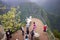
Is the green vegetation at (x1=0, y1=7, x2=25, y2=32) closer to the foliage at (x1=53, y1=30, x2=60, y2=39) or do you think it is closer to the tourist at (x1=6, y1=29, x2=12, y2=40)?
the tourist at (x1=6, y1=29, x2=12, y2=40)

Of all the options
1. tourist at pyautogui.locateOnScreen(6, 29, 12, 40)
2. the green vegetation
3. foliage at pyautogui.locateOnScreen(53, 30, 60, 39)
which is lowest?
foliage at pyautogui.locateOnScreen(53, 30, 60, 39)

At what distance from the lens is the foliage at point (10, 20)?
270 inches

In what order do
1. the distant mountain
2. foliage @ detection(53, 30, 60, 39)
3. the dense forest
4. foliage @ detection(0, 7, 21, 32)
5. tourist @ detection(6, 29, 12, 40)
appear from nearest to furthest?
tourist @ detection(6, 29, 12, 40) → foliage @ detection(0, 7, 21, 32) → the dense forest → the distant mountain → foliage @ detection(53, 30, 60, 39)

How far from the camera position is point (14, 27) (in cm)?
697

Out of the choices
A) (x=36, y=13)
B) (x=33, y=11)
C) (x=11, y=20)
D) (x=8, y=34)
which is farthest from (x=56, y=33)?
(x=8, y=34)

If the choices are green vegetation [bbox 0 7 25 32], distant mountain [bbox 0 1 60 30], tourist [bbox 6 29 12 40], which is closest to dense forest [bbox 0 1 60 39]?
distant mountain [bbox 0 1 60 30]

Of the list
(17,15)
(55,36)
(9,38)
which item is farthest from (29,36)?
(55,36)

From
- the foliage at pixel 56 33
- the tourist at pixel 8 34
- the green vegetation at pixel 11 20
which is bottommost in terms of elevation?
the foliage at pixel 56 33

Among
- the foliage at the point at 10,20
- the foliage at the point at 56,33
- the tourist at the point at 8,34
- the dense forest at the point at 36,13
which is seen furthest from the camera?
the foliage at the point at 56,33

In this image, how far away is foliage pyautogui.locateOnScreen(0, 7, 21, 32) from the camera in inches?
270

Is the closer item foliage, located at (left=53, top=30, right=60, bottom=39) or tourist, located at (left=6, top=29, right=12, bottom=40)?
tourist, located at (left=6, top=29, right=12, bottom=40)

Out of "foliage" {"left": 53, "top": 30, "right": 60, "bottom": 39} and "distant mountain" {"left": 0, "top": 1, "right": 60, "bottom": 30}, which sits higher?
"distant mountain" {"left": 0, "top": 1, "right": 60, "bottom": 30}

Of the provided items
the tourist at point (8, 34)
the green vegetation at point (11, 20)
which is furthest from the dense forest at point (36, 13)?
the tourist at point (8, 34)

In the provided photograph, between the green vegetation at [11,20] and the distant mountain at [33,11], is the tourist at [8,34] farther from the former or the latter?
the distant mountain at [33,11]
